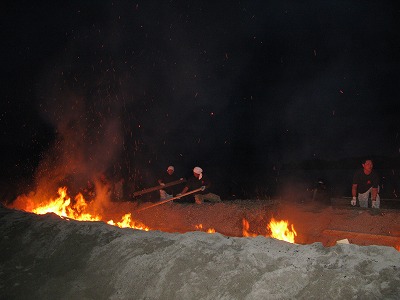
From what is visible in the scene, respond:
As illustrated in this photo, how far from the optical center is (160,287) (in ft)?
5.21

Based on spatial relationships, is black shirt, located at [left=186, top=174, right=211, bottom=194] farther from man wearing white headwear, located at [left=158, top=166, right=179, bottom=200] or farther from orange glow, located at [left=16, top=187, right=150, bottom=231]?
orange glow, located at [left=16, top=187, right=150, bottom=231]

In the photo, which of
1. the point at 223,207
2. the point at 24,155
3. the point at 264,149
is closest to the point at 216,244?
the point at 223,207

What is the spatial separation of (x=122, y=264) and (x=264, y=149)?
31232 mm

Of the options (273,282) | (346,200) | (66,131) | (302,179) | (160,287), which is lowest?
(302,179)

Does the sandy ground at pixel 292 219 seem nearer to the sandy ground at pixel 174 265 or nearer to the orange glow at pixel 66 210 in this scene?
the orange glow at pixel 66 210

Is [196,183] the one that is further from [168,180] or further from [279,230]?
[279,230]

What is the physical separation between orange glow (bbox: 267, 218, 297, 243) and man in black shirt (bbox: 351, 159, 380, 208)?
2159mm

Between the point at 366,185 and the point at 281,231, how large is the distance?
2.80 metres

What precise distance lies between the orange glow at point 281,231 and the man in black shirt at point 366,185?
216 centimetres

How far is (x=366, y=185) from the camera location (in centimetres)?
712

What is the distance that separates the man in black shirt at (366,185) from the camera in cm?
691

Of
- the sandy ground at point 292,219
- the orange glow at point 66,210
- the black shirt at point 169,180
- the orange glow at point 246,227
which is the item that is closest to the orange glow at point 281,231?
the sandy ground at point 292,219

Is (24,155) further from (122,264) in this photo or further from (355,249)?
(355,249)

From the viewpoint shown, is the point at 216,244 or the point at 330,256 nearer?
the point at 330,256
